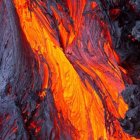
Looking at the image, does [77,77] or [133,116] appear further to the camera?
[77,77]

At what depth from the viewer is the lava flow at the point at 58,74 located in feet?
6.23

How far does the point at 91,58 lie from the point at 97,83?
0.24 metres

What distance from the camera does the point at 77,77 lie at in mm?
2049

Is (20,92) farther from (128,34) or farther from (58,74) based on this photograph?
(128,34)

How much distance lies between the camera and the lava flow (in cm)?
190

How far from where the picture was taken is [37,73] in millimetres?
2051

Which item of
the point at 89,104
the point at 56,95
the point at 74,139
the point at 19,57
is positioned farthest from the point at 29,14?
→ the point at 74,139

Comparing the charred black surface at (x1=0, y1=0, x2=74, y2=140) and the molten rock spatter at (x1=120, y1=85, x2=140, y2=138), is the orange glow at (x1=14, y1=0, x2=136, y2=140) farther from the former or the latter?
the molten rock spatter at (x1=120, y1=85, x2=140, y2=138)

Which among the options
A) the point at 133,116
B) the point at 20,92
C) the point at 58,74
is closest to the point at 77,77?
the point at 58,74

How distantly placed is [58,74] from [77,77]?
126mm

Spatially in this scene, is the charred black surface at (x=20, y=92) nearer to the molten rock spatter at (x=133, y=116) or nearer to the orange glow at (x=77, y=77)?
the orange glow at (x=77, y=77)

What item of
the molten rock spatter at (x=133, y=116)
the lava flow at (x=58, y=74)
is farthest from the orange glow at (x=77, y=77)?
the molten rock spatter at (x=133, y=116)

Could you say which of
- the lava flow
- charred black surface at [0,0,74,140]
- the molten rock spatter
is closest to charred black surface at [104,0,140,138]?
the lava flow

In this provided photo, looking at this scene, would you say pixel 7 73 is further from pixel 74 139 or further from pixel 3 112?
pixel 74 139
